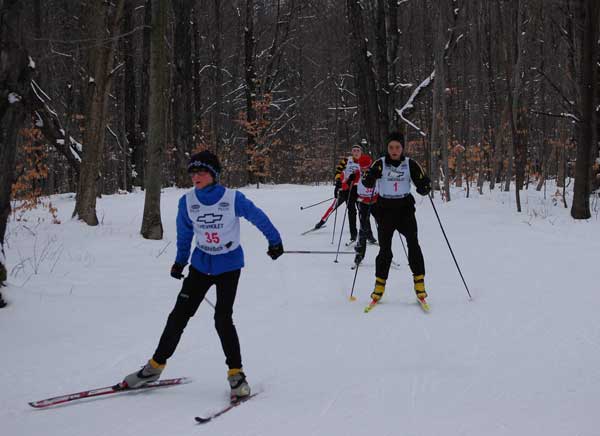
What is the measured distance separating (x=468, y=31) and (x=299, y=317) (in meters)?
22.3

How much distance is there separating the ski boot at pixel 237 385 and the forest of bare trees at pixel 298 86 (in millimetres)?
3876

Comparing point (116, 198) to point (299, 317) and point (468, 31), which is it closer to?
point (299, 317)

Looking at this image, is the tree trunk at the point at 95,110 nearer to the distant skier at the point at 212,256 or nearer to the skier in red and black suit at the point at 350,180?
the skier in red and black suit at the point at 350,180

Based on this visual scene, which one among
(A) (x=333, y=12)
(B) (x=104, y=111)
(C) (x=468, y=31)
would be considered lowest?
(B) (x=104, y=111)

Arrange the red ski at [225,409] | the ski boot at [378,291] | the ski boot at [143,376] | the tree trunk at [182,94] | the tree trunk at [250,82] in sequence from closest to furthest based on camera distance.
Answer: the red ski at [225,409]
the ski boot at [143,376]
the ski boot at [378,291]
the tree trunk at [182,94]
the tree trunk at [250,82]

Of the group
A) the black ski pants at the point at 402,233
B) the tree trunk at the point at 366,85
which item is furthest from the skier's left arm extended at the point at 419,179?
the tree trunk at the point at 366,85

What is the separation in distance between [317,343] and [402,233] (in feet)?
7.11

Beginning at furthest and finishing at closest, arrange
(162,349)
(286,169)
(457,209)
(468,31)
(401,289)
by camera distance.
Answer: (286,169) → (468,31) → (457,209) → (401,289) → (162,349)

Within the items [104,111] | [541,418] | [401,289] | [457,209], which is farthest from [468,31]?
[541,418]

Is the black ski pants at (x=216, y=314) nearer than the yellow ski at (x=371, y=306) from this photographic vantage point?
Yes

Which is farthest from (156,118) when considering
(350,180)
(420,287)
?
(420,287)

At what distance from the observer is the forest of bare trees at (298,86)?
1224cm

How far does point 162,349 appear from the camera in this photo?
456 cm

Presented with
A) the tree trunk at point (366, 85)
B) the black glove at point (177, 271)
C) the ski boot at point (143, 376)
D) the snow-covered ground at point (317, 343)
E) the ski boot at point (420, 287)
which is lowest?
the snow-covered ground at point (317, 343)
